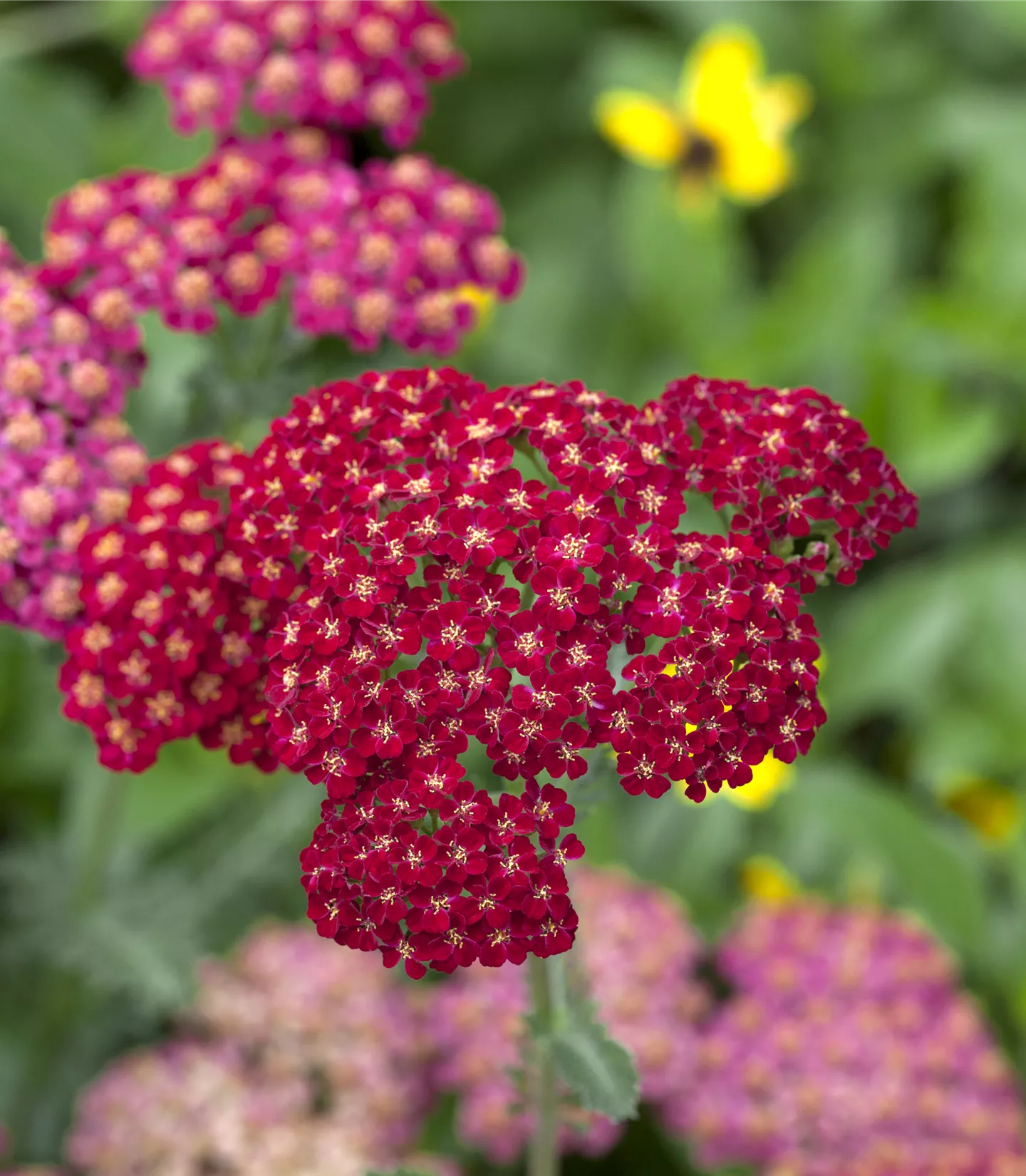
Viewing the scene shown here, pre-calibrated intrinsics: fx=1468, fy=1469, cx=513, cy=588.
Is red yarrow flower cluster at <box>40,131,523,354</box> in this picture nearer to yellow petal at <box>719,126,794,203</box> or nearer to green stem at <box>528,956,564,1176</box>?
green stem at <box>528,956,564,1176</box>

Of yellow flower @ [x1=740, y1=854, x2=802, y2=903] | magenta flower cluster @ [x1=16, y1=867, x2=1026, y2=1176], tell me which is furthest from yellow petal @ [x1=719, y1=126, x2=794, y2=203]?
magenta flower cluster @ [x1=16, y1=867, x2=1026, y2=1176]

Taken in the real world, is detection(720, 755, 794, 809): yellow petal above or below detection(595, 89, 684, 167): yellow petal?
below

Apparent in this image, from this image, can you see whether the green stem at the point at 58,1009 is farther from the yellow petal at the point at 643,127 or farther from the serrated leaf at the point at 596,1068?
the yellow petal at the point at 643,127

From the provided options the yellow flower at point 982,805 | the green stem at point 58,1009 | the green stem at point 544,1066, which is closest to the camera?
the green stem at point 544,1066

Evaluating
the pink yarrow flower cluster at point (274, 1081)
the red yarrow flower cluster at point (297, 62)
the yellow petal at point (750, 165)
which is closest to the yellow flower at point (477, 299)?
the red yarrow flower cluster at point (297, 62)

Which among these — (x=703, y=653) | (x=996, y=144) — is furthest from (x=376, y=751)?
(x=996, y=144)

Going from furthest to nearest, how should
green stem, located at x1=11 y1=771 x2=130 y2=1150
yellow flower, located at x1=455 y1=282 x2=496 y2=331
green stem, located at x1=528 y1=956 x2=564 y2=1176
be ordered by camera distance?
green stem, located at x1=11 y1=771 x2=130 y2=1150 < yellow flower, located at x1=455 y1=282 x2=496 y2=331 < green stem, located at x1=528 y1=956 x2=564 y2=1176
